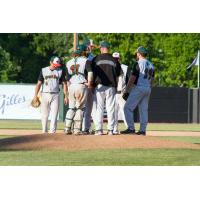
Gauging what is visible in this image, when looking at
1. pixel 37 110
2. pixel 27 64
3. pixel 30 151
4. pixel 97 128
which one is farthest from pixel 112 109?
pixel 27 64

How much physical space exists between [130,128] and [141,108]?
0.51 meters

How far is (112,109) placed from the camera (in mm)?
18625

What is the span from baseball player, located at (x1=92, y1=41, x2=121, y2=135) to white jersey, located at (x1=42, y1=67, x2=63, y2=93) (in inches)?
109

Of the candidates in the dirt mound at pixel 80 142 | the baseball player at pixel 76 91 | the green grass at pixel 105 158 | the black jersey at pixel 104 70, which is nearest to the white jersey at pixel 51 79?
the baseball player at pixel 76 91

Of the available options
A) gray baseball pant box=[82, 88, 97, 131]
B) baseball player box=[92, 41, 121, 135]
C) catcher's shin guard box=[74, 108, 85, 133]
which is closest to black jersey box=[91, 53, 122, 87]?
baseball player box=[92, 41, 121, 135]

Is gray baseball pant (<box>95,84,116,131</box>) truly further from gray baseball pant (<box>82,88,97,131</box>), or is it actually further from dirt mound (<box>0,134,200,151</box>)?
dirt mound (<box>0,134,200,151</box>)

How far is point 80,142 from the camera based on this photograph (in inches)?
699

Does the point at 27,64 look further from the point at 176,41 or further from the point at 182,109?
the point at 182,109

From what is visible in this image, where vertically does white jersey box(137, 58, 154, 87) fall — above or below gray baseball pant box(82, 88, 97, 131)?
above

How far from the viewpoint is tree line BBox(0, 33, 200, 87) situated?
58781 mm

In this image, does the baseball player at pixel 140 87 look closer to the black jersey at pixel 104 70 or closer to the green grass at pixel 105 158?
the black jersey at pixel 104 70

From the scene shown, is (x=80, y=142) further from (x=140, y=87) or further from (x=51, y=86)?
(x=51, y=86)

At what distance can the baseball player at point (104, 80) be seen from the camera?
18.5m

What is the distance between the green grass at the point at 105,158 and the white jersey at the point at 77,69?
2271mm
